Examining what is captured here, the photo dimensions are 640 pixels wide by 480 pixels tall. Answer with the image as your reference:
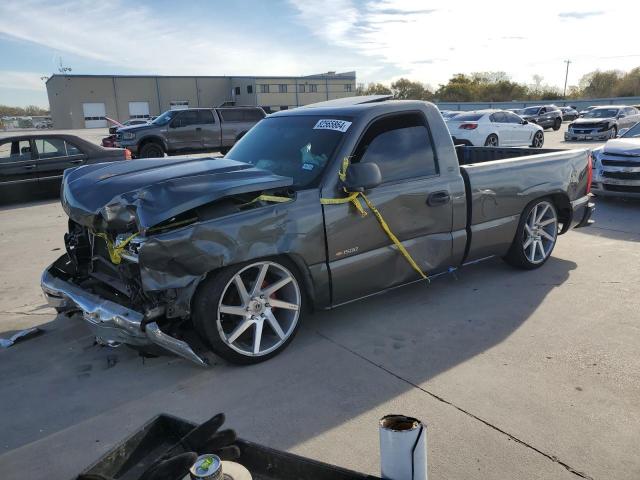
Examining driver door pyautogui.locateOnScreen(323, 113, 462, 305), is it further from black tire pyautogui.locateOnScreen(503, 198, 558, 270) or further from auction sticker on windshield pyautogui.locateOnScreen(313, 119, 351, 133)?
black tire pyautogui.locateOnScreen(503, 198, 558, 270)

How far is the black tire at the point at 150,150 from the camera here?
1722cm

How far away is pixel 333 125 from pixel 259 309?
1655 mm

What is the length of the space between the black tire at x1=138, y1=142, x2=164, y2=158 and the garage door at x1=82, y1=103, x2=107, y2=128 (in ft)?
171

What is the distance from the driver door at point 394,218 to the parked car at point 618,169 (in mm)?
5793

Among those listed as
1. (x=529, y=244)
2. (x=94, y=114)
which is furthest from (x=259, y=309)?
(x=94, y=114)

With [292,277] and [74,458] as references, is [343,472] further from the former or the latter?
[292,277]

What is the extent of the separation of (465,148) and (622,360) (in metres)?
3.81

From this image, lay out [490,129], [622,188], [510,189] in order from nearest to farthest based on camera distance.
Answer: [510,189], [622,188], [490,129]

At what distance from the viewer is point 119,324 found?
337 cm

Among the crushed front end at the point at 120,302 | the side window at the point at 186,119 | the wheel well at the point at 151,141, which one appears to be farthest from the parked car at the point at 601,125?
the crushed front end at the point at 120,302

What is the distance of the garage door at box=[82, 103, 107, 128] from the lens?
63.2m

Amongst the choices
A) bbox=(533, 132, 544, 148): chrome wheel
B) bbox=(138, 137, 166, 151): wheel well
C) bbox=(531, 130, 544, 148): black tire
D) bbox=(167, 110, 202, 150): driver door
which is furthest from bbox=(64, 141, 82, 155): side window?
bbox=(533, 132, 544, 148): chrome wheel

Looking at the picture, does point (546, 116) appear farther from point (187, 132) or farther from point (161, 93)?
point (161, 93)

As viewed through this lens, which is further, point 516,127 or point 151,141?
point 516,127
